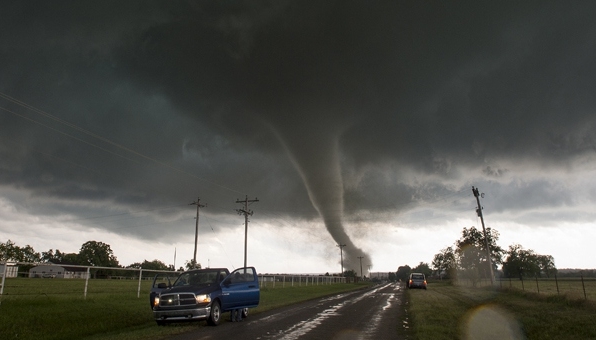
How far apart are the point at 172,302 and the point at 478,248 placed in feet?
240

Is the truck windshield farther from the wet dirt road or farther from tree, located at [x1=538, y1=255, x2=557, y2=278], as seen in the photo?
tree, located at [x1=538, y1=255, x2=557, y2=278]

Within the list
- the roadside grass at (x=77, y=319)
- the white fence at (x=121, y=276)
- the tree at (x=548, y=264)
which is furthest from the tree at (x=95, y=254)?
the tree at (x=548, y=264)

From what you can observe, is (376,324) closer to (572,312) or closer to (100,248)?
(572,312)

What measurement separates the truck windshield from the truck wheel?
1.03 metres

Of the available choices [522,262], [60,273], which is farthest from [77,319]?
[522,262]

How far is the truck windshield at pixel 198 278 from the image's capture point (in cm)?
1491

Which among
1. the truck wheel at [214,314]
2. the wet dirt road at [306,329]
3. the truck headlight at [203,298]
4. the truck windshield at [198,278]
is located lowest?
the wet dirt road at [306,329]

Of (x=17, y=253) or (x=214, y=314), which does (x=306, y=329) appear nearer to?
(x=214, y=314)

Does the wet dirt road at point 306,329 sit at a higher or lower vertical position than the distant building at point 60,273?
lower

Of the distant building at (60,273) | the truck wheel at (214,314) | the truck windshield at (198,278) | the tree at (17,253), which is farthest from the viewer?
the tree at (17,253)

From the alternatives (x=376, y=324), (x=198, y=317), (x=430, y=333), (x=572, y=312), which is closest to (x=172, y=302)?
(x=198, y=317)

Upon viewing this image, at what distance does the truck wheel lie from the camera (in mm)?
13639

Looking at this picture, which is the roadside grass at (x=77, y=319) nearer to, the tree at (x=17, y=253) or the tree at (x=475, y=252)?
the tree at (x=475, y=252)

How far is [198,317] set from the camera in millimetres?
13242
